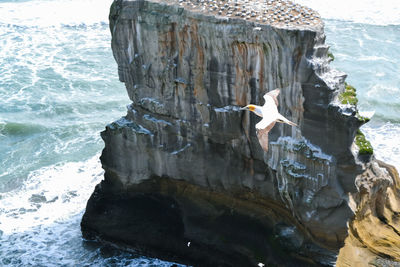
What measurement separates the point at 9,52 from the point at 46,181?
1634 centimetres

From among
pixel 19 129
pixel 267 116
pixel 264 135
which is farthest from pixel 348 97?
pixel 19 129

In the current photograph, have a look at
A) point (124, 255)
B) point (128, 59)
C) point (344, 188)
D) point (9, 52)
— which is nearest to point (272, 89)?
point (344, 188)

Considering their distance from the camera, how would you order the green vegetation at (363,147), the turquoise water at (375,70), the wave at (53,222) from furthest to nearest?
the turquoise water at (375,70) < the wave at (53,222) < the green vegetation at (363,147)

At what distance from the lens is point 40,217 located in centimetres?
2464

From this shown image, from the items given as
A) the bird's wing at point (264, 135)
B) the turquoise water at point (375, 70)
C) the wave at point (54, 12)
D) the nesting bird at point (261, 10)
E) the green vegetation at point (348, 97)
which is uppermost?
the nesting bird at point (261, 10)

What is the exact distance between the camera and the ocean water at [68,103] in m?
23.7

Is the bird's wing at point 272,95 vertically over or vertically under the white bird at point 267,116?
over

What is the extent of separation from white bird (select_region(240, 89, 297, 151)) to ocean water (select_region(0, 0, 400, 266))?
6.96m

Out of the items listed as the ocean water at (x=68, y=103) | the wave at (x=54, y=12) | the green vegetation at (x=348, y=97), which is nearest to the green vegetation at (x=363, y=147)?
the green vegetation at (x=348, y=97)

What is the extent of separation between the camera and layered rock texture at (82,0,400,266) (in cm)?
1716

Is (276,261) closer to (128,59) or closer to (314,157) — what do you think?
(314,157)

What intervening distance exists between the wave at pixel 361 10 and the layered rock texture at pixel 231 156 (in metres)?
27.7

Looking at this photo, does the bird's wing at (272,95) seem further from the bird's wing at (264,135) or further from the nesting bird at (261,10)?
the nesting bird at (261,10)

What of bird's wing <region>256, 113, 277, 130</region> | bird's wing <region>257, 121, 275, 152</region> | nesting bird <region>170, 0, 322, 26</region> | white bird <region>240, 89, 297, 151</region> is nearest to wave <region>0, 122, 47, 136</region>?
nesting bird <region>170, 0, 322, 26</region>
